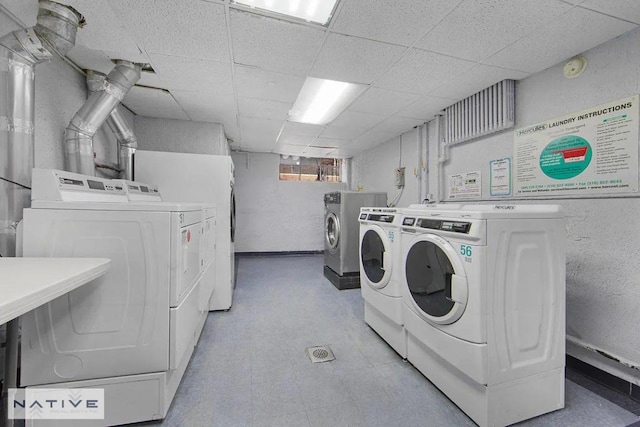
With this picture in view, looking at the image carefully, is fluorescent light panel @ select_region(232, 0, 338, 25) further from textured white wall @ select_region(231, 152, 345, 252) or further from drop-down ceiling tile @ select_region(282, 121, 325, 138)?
textured white wall @ select_region(231, 152, 345, 252)

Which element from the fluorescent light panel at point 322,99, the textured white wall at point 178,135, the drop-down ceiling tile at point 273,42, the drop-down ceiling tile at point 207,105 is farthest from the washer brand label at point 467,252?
the textured white wall at point 178,135

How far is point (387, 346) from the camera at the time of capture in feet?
6.93

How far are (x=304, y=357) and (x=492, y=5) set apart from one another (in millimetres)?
2580

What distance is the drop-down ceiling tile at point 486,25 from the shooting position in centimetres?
138

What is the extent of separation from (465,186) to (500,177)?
1.32 ft

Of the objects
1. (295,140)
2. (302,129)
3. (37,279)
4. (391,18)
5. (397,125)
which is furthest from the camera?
(295,140)

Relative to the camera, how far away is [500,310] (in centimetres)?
129

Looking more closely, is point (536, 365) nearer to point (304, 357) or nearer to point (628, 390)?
point (628, 390)

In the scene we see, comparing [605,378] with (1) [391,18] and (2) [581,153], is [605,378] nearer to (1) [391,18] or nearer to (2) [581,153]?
(2) [581,153]

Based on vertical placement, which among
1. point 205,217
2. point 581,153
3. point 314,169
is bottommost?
point 205,217

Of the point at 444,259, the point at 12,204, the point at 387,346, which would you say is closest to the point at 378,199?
the point at 387,346

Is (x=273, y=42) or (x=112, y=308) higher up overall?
(x=273, y=42)

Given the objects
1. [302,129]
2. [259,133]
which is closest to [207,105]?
[259,133]

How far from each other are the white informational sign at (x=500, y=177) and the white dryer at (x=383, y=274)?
112cm
